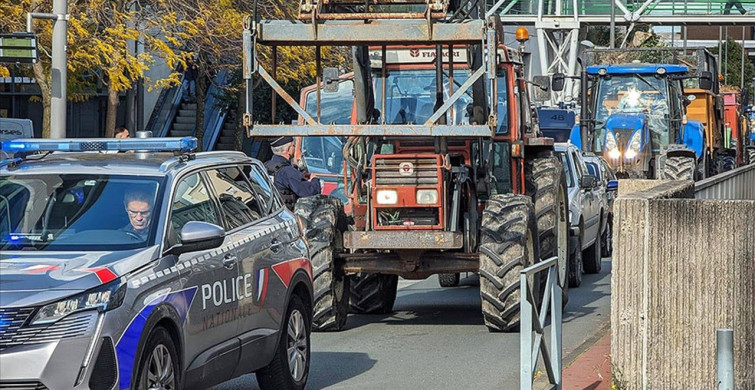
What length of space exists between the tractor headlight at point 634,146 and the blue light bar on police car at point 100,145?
18266mm

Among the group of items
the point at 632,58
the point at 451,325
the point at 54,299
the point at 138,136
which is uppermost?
the point at 632,58

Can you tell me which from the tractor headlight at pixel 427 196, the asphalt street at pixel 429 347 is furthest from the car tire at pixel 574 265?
the tractor headlight at pixel 427 196

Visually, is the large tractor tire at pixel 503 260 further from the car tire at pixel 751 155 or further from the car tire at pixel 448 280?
the car tire at pixel 751 155

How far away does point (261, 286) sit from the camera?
30.3 ft

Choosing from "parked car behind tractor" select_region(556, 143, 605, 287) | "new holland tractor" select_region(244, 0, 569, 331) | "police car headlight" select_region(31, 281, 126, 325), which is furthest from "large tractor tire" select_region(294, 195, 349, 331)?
"police car headlight" select_region(31, 281, 126, 325)

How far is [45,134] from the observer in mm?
25672

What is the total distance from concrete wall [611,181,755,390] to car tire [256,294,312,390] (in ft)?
7.88

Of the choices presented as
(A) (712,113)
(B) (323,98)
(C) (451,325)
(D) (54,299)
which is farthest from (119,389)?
(A) (712,113)

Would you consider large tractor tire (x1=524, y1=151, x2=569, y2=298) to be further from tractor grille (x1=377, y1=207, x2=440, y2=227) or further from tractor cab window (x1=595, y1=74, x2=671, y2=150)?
tractor cab window (x1=595, y1=74, x2=671, y2=150)

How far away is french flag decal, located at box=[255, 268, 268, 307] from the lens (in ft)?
30.1

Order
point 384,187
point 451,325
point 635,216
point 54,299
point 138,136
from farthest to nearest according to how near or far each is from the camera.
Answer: point 451,325 → point 384,187 → point 138,136 → point 635,216 → point 54,299

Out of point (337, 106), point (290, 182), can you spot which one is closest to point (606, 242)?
point (337, 106)

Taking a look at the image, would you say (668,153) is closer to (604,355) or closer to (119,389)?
(604,355)

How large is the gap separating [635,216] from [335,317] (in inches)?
211
